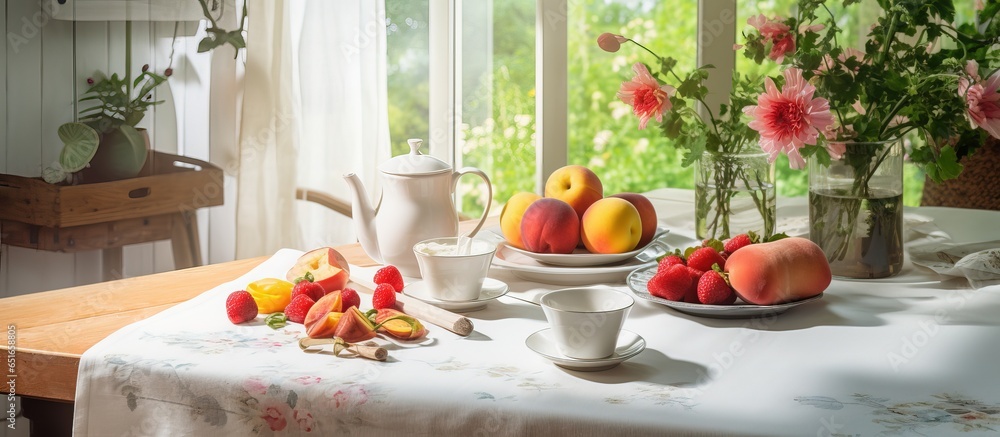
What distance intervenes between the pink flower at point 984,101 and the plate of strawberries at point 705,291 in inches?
11.2

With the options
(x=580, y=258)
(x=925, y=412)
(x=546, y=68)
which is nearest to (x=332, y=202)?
(x=546, y=68)

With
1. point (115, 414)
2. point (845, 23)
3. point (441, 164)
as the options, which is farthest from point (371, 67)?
point (845, 23)

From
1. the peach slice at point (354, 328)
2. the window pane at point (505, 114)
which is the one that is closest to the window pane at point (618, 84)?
the window pane at point (505, 114)

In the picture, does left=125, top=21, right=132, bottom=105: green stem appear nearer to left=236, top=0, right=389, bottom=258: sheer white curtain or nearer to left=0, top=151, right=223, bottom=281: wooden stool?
left=0, top=151, right=223, bottom=281: wooden stool

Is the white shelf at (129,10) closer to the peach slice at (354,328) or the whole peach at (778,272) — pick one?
the peach slice at (354,328)

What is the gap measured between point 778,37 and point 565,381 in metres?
0.71

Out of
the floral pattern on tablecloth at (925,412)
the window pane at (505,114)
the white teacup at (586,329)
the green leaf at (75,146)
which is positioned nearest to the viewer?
the floral pattern on tablecloth at (925,412)

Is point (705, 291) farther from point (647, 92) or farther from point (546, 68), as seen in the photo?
point (546, 68)

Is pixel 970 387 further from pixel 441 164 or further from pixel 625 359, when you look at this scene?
pixel 441 164

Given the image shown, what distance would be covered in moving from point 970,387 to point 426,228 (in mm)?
664

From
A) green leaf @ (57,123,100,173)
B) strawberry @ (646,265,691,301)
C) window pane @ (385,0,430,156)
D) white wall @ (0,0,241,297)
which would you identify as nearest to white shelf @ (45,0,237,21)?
white wall @ (0,0,241,297)

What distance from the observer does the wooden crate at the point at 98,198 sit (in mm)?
2332

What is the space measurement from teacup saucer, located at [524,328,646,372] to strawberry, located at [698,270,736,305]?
5.4 inches

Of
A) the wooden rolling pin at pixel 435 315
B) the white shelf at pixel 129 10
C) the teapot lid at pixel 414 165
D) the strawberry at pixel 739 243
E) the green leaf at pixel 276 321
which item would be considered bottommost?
the green leaf at pixel 276 321
